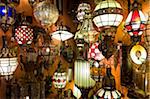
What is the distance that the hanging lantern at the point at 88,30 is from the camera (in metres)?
3.54

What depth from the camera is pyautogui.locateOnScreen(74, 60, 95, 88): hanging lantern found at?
365 cm

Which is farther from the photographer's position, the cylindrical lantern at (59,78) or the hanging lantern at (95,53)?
the cylindrical lantern at (59,78)

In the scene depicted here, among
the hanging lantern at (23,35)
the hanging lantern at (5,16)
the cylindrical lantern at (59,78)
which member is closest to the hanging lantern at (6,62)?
the hanging lantern at (23,35)

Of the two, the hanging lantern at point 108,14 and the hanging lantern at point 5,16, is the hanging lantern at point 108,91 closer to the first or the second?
the hanging lantern at point 108,14

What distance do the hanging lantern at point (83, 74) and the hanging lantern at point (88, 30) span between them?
0.53m

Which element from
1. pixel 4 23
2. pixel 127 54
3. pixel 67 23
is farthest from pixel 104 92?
pixel 67 23

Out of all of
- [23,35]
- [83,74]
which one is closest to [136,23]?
[23,35]

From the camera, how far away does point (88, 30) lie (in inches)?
139

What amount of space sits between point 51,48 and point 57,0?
1.05 m

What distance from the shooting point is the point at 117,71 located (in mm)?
3797

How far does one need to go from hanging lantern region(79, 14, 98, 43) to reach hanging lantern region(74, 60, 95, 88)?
53 centimetres

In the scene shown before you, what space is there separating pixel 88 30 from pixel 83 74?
2.61 ft

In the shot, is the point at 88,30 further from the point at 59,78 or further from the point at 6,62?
the point at 6,62

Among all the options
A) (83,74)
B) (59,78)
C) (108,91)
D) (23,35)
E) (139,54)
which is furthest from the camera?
(83,74)
